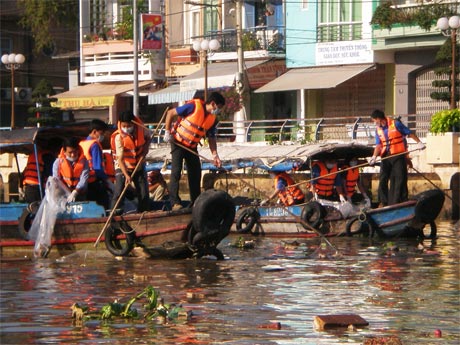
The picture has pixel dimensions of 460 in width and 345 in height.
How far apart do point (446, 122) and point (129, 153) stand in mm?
12404

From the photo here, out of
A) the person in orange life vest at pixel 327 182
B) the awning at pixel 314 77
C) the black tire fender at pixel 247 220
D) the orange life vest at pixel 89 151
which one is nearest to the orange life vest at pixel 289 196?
the person in orange life vest at pixel 327 182

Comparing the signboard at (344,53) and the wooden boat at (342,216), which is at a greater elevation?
the signboard at (344,53)

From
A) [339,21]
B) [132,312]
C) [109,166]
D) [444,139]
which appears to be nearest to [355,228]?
[109,166]

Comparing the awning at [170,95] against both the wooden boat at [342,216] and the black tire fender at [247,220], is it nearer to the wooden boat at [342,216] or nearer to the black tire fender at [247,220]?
the wooden boat at [342,216]

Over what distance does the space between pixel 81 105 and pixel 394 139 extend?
2894 cm

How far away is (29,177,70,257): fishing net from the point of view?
56.7 ft

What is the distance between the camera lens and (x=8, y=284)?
14.3 meters

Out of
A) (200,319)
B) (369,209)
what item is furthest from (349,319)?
(369,209)

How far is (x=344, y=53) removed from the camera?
127ft

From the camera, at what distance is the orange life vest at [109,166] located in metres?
18.4

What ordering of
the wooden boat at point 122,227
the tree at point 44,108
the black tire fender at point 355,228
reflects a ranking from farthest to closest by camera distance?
the tree at point 44,108, the black tire fender at point 355,228, the wooden boat at point 122,227

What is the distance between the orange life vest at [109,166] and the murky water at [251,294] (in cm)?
150

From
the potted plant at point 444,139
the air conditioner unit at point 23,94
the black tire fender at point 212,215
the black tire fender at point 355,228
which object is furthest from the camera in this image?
the air conditioner unit at point 23,94

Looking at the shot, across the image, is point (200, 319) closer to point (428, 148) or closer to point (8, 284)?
point (8, 284)
